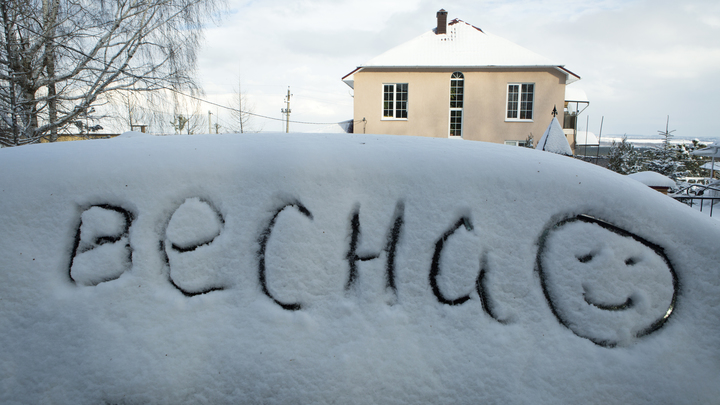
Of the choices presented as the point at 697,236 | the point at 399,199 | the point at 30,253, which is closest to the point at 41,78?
the point at 30,253

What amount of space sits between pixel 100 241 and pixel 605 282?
1621mm

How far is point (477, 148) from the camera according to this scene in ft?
4.97

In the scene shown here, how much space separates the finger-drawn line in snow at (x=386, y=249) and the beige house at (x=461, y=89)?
17.0 metres

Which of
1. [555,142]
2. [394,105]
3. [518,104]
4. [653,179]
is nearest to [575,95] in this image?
[518,104]

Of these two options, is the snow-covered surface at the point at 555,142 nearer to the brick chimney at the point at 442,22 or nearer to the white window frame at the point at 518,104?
the white window frame at the point at 518,104

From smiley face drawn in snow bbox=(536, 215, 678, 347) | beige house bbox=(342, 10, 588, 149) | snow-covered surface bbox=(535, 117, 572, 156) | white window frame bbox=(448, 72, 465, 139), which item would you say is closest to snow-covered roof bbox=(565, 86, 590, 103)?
beige house bbox=(342, 10, 588, 149)

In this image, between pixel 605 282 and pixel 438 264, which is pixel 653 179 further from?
pixel 438 264

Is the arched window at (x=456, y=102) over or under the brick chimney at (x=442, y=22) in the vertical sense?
under

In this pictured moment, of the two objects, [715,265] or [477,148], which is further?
[477,148]

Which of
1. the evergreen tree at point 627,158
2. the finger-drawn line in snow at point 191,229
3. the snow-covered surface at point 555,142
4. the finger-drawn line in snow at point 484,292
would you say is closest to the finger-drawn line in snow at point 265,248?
the finger-drawn line in snow at point 191,229

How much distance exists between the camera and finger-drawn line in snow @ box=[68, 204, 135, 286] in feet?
4.35

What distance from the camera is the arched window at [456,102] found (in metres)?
18.3

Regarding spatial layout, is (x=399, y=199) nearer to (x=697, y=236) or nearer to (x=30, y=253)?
(x=697, y=236)

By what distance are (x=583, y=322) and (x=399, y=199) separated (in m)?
0.68
